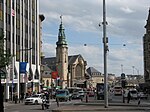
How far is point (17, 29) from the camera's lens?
78.8 meters

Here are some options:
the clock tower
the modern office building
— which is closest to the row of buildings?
the modern office building

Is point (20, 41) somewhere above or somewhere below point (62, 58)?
below

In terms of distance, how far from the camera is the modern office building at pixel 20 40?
69812mm

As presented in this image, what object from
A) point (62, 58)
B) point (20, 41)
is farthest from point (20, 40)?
point (62, 58)

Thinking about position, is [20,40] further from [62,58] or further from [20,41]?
[62,58]

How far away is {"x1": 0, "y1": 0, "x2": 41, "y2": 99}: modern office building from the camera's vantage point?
229 ft

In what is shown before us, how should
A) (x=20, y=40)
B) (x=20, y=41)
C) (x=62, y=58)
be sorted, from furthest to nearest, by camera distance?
(x=62, y=58) < (x=20, y=40) < (x=20, y=41)

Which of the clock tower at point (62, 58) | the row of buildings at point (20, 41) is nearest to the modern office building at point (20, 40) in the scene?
the row of buildings at point (20, 41)

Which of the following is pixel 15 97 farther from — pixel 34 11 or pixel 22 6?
pixel 34 11

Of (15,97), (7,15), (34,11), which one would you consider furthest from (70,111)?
(34,11)

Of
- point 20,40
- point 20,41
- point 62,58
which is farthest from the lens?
point 62,58

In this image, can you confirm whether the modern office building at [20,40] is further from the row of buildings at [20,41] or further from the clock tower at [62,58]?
the clock tower at [62,58]

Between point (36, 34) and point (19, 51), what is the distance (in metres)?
16.5

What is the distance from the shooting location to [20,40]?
80250mm
